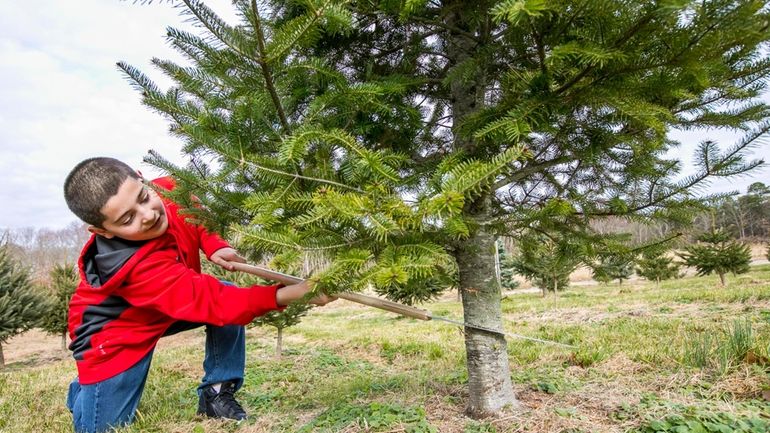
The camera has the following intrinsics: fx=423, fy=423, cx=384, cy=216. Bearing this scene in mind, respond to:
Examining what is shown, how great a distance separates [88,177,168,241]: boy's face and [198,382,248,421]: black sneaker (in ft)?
3.54

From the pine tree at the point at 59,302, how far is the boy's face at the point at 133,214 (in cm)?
892

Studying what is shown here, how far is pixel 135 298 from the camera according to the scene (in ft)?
7.75

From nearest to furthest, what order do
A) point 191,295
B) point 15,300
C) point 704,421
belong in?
point 704,421 → point 191,295 → point 15,300

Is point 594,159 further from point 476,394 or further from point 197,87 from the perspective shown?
point 197,87

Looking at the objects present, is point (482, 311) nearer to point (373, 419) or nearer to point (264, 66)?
point (373, 419)

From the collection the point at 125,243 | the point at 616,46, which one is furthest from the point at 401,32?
the point at 125,243

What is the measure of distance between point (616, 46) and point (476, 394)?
1.83 metres

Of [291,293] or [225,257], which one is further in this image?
[225,257]

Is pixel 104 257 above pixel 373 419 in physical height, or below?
above

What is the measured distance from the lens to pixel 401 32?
115 inches

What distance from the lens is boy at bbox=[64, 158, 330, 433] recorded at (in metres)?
2.18

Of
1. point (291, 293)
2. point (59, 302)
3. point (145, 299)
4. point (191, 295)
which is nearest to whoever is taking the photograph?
point (291, 293)

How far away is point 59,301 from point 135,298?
931cm

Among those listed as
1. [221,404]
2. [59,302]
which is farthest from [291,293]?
[59,302]
